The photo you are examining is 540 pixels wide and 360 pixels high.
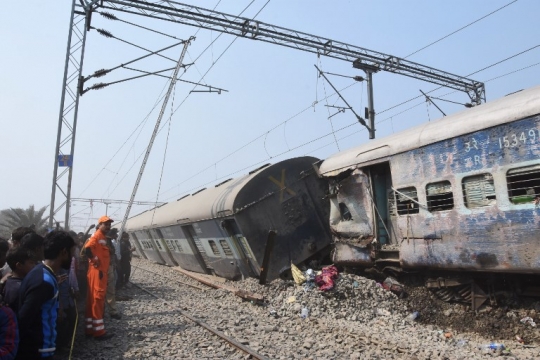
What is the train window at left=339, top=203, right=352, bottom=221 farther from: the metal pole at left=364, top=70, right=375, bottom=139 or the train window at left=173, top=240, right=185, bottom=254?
the train window at left=173, top=240, right=185, bottom=254

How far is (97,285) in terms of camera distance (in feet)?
22.0

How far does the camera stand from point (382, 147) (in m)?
7.85

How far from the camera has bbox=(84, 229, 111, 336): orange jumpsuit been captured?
655cm

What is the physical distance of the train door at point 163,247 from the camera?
17.5 metres

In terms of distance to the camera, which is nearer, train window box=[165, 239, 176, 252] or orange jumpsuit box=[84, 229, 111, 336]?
orange jumpsuit box=[84, 229, 111, 336]

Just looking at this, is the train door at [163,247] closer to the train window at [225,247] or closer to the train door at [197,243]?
the train door at [197,243]

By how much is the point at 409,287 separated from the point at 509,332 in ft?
6.78

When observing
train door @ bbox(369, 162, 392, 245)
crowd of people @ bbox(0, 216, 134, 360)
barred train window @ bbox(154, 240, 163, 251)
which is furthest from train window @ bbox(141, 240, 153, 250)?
crowd of people @ bbox(0, 216, 134, 360)

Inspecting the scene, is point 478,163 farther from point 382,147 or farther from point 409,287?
point 409,287

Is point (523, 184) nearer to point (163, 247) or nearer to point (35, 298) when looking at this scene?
point (35, 298)

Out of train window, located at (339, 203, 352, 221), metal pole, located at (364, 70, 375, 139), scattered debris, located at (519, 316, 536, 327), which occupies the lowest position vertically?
scattered debris, located at (519, 316, 536, 327)

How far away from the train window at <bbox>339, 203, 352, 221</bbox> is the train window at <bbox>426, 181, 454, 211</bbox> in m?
2.36

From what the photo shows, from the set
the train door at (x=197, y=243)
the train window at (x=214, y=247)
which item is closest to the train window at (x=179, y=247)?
the train door at (x=197, y=243)

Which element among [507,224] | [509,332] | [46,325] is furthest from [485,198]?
[46,325]
